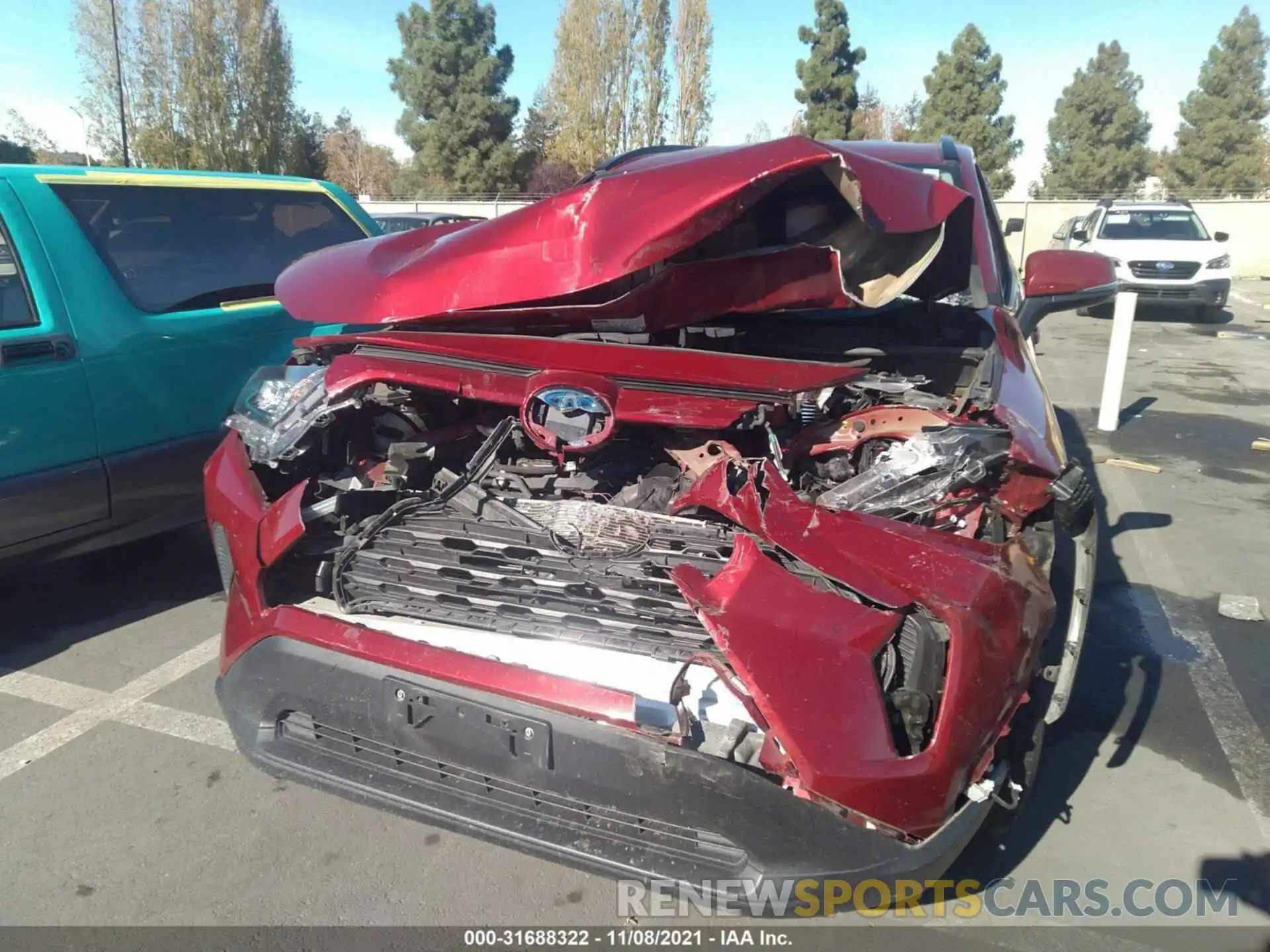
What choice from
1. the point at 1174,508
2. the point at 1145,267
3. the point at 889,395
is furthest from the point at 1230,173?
the point at 889,395

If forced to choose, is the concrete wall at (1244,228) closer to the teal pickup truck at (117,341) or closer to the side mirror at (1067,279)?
the side mirror at (1067,279)

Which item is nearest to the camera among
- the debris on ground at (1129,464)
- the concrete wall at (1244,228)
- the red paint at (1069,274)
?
the red paint at (1069,274)

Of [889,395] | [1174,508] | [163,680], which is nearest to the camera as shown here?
[889,395]

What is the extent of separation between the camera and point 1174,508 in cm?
523

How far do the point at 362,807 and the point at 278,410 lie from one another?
1.19 metres

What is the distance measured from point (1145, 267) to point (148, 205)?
46.2ft

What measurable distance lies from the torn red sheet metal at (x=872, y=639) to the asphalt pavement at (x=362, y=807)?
67cm

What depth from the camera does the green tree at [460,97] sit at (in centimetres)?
3709

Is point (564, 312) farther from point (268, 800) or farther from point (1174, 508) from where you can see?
point (1174, 508)

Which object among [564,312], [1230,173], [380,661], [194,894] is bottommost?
[194,894]

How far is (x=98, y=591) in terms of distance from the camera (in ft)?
13.5

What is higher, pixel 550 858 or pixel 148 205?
pixel 148 205

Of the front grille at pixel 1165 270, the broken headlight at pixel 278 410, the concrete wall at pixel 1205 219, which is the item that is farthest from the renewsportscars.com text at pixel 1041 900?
the concrete wall at pixel 1205 219

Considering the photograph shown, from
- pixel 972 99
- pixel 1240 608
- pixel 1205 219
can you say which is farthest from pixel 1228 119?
pixel 1240 608
